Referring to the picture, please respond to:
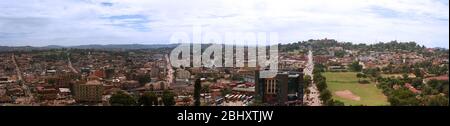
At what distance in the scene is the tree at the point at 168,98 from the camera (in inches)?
174

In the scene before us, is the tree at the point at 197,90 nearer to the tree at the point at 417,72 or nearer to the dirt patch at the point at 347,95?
the dirt patch at the point at 347,95

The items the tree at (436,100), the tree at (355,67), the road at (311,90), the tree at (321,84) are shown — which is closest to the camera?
the tree at (436,100)

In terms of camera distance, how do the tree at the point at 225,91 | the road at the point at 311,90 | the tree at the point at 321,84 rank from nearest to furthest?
the road at the point at 311,90
the tree at the point at 225,91
the tree at the point at 321,84

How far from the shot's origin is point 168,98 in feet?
15.0

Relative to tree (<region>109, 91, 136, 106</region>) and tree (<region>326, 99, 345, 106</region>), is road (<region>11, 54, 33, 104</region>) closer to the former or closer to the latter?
tree (<region>109, 91, 136, 106</region>)

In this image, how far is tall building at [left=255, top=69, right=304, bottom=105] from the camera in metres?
4.66

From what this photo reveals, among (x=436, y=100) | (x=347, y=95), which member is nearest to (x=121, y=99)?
(x=347, y=95)

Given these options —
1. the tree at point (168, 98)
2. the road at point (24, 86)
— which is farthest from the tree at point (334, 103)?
the road at point (24, 86)

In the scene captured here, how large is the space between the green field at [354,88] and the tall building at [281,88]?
0.34 m

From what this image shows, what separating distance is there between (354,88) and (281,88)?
782 millimetres

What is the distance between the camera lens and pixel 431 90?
183 inches
